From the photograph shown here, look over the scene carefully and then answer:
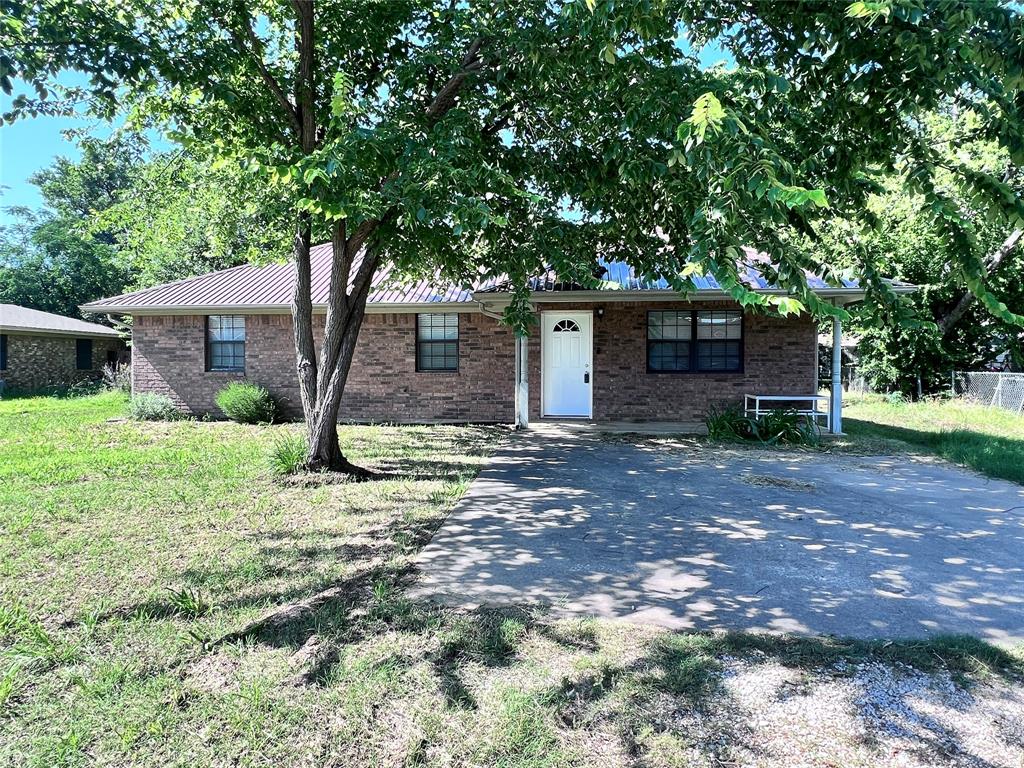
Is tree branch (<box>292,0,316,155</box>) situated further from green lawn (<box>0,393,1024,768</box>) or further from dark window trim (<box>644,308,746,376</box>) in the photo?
dark window trim (<box>644,308,746,376</box>)

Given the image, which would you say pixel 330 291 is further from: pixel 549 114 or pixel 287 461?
pixel 549 114

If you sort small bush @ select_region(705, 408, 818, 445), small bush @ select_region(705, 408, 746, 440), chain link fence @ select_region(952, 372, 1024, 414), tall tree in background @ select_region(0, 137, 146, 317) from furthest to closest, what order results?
tall tree in background @ select_region(0, 137, 146, 317)
chain link fence @ select_region(952, 372, 1024, 414)
small bush @ select_region(705, 408, 746, 440)
small bush @ select_region(705, 408, 818, 445)

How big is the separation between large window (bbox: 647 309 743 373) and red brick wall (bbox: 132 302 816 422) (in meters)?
A: 0.18

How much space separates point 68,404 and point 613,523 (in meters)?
17.9

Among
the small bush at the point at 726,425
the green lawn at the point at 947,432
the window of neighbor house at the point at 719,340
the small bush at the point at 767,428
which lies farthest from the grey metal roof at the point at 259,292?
the green lawn at the point at 947,432

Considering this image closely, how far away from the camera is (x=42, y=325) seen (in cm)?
2159

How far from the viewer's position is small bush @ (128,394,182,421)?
13828 millimetres

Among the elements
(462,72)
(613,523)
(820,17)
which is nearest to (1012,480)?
(613,523)

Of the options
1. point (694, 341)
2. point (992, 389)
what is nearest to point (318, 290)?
point (694, 341)

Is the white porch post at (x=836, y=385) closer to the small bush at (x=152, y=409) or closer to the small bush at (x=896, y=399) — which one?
the small bush at (x=896, y=399)

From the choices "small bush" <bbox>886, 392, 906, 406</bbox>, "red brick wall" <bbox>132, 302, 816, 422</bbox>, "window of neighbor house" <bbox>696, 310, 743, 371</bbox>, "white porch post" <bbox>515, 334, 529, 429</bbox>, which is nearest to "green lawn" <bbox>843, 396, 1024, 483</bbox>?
"small bush" <bbox>886, 392, 906, 406</bbox>

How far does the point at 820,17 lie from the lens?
4.25 m

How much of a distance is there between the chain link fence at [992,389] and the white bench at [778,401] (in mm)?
7030

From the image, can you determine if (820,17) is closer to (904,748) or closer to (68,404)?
(904,748)
